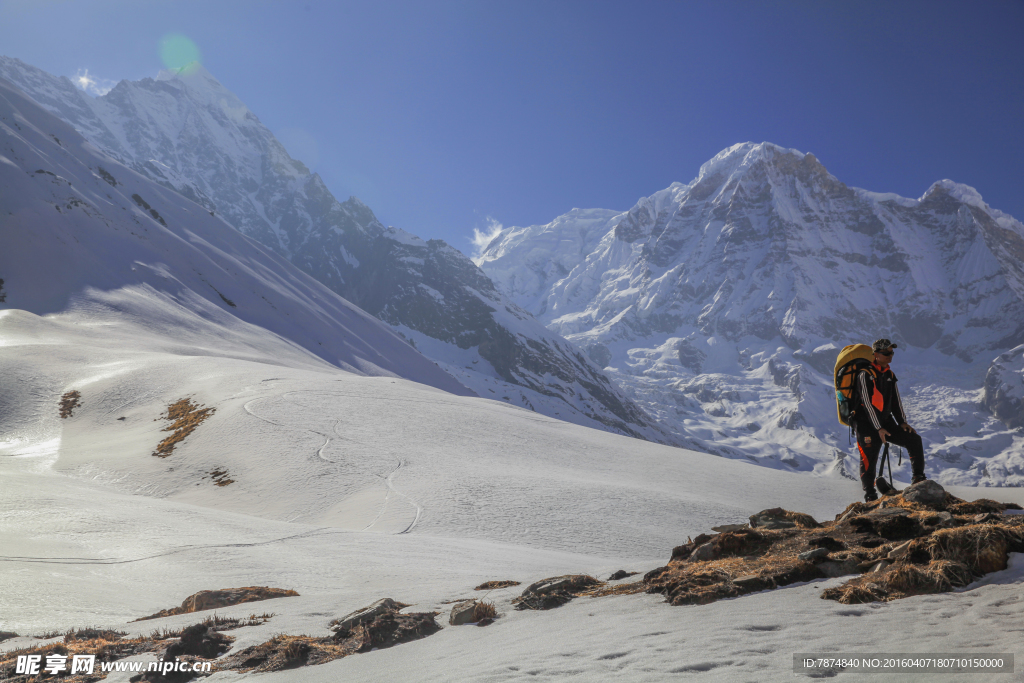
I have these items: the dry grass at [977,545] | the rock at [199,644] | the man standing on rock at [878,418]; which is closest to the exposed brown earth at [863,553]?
the dry grass at [977,545]

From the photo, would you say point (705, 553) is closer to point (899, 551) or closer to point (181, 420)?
point (899, 551)

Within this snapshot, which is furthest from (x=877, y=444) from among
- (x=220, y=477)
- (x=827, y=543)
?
(x=220, y=477)

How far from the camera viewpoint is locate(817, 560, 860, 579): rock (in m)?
5.35

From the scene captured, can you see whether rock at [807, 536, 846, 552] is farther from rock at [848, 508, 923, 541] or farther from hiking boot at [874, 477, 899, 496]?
hiking boot at [874, 477, 899, 496]

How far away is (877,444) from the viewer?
8.33 m

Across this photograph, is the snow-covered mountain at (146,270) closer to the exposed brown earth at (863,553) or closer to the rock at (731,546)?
the rock at (731,546)

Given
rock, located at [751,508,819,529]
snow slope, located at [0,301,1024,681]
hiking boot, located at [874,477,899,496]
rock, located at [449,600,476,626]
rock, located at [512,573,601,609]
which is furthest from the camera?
hiking boot, located at [874,477,899,496]

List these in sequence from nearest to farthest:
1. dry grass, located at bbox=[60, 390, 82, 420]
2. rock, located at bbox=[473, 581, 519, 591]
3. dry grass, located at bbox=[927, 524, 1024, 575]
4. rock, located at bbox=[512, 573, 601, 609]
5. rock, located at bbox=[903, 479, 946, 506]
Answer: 1. dry grass, located at bbox=[927, 524, 1024, 575]
2. rock, located at bbox=[512, 573, 601, 609]
3. rock, located at bbox=[903, 479, 946, 506]
4. rock, located at bbox=[473, 581, 519, 591]
5. dry grass, located at bbox=[60, 390, 82, 420]

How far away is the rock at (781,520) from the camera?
24.3 feet

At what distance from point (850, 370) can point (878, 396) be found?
56 centimetres

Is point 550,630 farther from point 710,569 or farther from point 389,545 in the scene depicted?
point 389,545

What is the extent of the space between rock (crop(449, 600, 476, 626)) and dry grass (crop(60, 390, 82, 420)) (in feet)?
78.3

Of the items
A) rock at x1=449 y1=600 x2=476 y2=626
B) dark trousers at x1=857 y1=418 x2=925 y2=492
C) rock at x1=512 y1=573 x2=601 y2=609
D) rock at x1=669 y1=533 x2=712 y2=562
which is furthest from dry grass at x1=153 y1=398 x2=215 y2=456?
dark trousers at x1=857 y1=418 x2=925 y2=492

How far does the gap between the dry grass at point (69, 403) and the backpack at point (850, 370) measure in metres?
27.0
